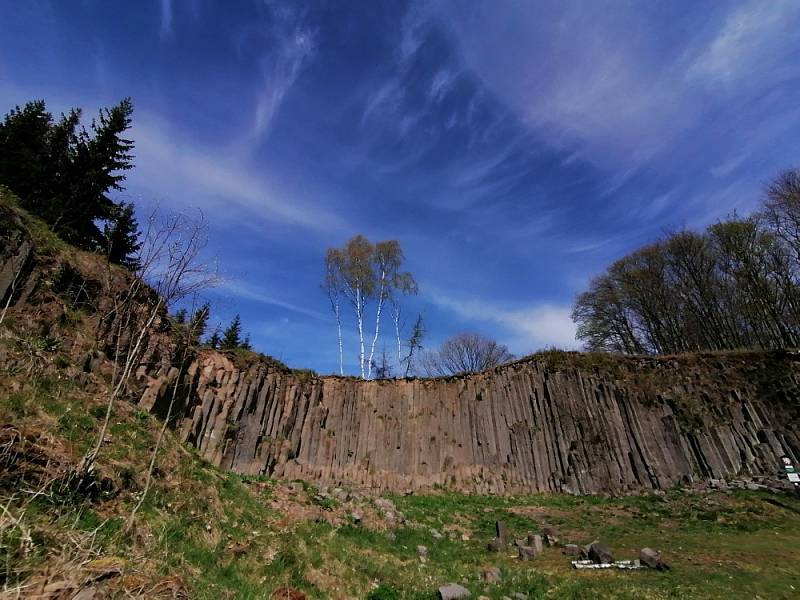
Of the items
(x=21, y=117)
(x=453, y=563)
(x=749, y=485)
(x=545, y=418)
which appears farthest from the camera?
(x=545, y=418)

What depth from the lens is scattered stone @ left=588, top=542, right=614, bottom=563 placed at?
10500 millimetres

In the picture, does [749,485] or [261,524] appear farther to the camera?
[749,485]

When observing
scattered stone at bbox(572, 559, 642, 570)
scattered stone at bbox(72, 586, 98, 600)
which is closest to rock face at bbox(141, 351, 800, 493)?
scattered stone at bbox(572, 559, 642, 570)

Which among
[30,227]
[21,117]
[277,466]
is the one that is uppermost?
[21,117]

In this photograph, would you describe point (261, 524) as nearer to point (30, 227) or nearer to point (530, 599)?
point (530, 599)

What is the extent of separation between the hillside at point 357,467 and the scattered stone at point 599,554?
853 mm

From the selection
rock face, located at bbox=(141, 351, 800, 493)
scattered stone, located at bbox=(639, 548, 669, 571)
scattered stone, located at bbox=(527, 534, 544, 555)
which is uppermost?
rock face, located at bbox=(141, 351, 800, 493)

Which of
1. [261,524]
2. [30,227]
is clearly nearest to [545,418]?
[261,524]

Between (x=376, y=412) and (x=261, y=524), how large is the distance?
16.7 meters

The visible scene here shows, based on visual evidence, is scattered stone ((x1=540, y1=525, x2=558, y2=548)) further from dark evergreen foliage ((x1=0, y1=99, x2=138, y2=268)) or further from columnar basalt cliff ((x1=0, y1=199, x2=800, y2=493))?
dark evergreen foliage ((x1=0, y1=99, x2=138, y2=268))

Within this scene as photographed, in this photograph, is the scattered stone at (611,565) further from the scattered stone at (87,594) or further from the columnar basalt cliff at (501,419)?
the columnar basalt cliff at (501,419)

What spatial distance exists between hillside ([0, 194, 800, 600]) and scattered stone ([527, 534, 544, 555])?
16.1 inches

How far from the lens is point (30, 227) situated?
13.6m

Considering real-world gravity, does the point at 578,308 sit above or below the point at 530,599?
above
